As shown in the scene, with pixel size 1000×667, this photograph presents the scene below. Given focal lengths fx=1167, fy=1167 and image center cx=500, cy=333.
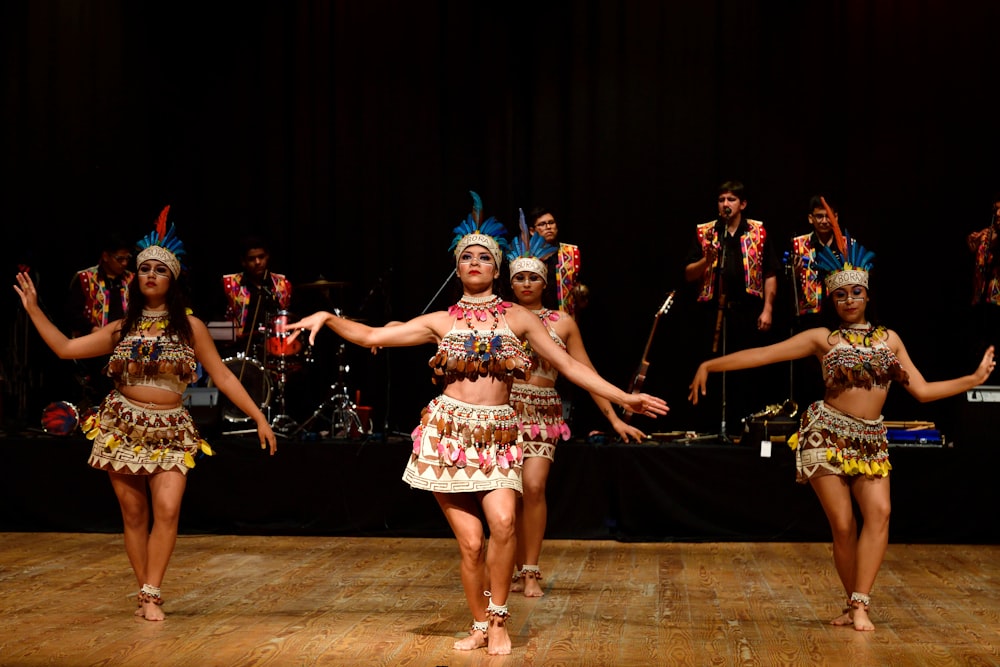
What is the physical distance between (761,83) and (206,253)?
187 inches

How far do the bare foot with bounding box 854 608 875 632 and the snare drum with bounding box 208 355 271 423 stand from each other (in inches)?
198

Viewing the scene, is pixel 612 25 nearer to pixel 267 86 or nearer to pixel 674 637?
pixel 267 86

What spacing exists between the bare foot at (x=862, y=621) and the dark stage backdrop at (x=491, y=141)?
4.19 m

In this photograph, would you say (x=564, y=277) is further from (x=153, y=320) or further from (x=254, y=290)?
(x=153, y=320)

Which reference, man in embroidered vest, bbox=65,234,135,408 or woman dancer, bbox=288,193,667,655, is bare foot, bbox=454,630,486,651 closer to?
woman dancer, bbox=288,193,667,655

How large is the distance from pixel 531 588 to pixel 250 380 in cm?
385

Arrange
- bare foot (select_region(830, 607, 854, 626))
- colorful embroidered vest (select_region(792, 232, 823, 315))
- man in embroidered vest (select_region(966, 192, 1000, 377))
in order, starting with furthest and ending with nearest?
colorful embroidered vest (select_region(792, 232, 823, 315))
man in embroidered vest (select_region(966, 192, 1000, 377))
bare foot (select_region(830, 607, 854, 626))

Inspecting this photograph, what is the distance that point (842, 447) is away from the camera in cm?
498

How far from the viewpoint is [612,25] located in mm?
9219

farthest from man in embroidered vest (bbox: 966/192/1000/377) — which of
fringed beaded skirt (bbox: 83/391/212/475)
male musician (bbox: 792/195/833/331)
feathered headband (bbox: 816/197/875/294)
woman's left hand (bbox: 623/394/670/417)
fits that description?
fringed beaded skirt (bbox: 83/391/212/475)

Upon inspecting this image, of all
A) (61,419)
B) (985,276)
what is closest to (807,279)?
(985,276)

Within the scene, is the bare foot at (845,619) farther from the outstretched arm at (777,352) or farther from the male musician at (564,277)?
the male musician at (564,277)

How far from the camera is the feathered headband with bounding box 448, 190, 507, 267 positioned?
15.2ft

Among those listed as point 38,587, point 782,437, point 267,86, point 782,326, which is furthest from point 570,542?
point 267,86
